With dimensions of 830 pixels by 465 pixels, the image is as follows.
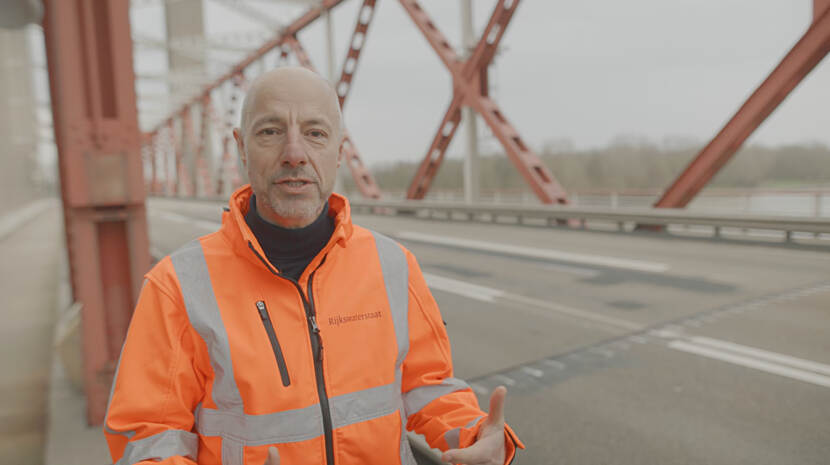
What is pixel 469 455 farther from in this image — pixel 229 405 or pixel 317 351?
pixel 229 405

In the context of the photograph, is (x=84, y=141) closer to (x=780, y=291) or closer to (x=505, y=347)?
(x=505, y=347)

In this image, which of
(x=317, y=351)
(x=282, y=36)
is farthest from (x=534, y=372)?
(x=282, y=36)

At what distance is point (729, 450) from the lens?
281 cm

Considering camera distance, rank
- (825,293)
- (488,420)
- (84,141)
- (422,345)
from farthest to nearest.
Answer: (825,293), (84,141), (422,345), (488,420)

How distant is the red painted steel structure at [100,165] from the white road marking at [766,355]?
169 inches

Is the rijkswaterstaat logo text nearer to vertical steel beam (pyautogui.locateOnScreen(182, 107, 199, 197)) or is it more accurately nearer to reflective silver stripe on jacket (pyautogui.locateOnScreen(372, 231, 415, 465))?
reflective silver stripe on jacket (pyautogui.locateOnScreen(372, 231, 415, 465))

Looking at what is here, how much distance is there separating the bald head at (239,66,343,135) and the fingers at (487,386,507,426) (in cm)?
91

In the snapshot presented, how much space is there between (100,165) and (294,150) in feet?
9.05

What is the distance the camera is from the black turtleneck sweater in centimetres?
171

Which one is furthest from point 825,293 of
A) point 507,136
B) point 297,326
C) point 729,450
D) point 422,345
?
point 507,136

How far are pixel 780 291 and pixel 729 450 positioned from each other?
3927mm

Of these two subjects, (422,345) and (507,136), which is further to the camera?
(507,136)

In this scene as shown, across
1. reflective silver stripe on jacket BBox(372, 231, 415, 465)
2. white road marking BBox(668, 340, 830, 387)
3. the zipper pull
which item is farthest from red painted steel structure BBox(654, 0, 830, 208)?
the zipper pull

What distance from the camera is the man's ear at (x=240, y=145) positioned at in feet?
5.67
